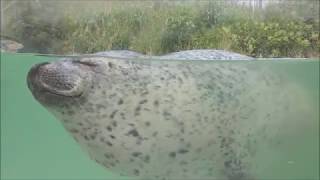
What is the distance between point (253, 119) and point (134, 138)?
1.66ft

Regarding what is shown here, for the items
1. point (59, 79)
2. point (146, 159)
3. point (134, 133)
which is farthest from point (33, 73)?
point (146, 159)

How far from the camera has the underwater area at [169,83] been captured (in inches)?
73.2

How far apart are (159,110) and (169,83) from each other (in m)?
0.11

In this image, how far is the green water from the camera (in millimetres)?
2400

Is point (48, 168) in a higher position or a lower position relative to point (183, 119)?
lower

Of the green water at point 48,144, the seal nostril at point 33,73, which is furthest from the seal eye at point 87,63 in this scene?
the green water at point 48,144

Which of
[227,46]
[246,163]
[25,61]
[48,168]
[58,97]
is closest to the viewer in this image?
[227,46]

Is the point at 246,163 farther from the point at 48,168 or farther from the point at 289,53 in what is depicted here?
the point at 48,168

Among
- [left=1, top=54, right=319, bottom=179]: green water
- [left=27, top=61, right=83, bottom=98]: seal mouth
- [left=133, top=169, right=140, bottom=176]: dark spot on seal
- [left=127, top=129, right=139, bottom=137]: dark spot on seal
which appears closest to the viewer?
[left=27, top=61, right=83, bottom=98]: seal mouth

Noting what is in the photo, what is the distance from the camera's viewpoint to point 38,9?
1976 mm

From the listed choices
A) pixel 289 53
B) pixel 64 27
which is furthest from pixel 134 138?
pixel 289 53

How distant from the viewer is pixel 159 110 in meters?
2.11

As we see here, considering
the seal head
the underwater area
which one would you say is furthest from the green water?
the seal head

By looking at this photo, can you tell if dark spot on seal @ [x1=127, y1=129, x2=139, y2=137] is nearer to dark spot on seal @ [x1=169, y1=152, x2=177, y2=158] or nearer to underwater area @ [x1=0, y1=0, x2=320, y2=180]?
underwater area @ [x1=0, y1=0, x2=320, y2=180]
